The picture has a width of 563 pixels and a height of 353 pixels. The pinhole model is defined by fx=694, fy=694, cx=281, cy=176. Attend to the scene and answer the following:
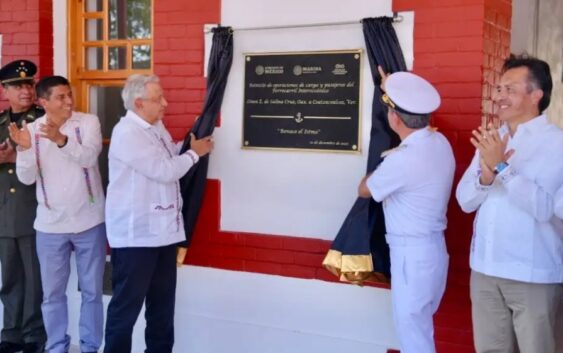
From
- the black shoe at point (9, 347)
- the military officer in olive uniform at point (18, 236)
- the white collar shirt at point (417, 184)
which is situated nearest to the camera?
the white collar shirt at point (417, 184)

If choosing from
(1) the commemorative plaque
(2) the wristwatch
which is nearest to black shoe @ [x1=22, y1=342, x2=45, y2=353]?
(1) the commemorative plaque

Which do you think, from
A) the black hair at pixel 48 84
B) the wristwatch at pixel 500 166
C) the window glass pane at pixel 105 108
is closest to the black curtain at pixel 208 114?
the black hair at pixel 48 84

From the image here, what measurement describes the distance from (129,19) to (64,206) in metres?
1.53

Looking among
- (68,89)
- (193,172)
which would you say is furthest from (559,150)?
(68,89)

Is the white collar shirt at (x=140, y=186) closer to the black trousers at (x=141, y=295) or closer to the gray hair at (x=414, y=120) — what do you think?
the black trousers at (x=141, y=295)

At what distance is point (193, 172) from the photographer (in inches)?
179

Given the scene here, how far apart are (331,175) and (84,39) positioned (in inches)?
89.9

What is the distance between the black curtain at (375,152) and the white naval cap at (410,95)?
38 cm

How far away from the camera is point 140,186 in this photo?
159 inches

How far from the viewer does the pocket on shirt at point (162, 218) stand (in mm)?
4055

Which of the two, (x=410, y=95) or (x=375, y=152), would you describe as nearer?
(x=410, y=95)

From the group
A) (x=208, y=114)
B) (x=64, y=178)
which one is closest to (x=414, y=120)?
(x=208, y=114)

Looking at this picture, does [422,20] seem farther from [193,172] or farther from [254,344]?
[254,344]

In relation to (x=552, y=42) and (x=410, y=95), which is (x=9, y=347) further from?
(x=552, y=42)
